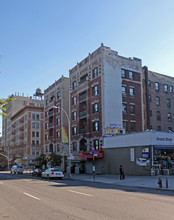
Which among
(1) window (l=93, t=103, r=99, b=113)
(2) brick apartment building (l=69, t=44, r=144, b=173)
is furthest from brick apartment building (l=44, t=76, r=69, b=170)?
(1) window (l=93, t=103, r=99, b=113)

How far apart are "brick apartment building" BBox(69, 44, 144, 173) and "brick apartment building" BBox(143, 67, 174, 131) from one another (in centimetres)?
259

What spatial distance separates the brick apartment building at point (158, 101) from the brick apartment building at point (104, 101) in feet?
8.49

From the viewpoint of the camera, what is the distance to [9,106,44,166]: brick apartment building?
274 feet

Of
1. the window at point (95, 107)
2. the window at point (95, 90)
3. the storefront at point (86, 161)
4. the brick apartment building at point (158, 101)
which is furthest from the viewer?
the brick apartment building at point (158, 101)

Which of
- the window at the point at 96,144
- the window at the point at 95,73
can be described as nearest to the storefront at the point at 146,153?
the window at the point at 96,144

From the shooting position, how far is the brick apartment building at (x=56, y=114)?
5494cm

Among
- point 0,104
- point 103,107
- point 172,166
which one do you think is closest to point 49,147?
point 103,107

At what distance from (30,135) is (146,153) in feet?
197

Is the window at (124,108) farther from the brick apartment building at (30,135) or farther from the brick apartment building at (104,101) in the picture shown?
the brick apartment building at (30,135)

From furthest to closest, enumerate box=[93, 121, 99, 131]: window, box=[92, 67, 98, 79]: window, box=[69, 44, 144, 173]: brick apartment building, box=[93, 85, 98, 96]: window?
1. box=[92, 67, 98, 79]: window
2. box=[93, 85, 98, 96]: window
3. box=[93, 121, 99, 131]: window
4. box=[69, 44, 144, 173]: brick apartment building

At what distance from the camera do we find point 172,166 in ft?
105

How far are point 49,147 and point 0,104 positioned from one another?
157 feet

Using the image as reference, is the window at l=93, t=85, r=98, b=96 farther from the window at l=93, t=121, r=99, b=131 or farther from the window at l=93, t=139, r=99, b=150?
the window at l=93, t=139, r=99, b=150

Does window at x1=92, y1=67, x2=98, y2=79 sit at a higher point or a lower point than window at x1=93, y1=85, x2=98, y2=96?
higher
